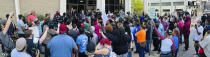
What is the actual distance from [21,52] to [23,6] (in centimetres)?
1997

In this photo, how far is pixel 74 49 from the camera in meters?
5.48

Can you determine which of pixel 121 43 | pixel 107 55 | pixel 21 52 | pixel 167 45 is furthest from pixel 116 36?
pixel 21 52

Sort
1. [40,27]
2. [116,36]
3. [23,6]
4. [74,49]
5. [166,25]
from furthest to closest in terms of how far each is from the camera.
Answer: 1. [23,6]
2. [166,25]
3. [40,27]
4. [116,36]
5. [74,49]

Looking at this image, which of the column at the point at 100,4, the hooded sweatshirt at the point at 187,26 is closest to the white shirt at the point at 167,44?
the hooded sweatshirt at the point at 187,26

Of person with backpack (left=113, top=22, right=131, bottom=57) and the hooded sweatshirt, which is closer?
person with backpack (left=113, top=22, right=131, bottom=57)

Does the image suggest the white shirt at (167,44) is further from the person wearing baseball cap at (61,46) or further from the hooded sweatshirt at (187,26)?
the hooded sweatshirt at (187,26)

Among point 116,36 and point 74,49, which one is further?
point 116,36

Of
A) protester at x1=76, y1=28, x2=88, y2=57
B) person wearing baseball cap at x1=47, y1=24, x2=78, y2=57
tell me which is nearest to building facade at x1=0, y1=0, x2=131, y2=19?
protester at x1=76, y1=28, x2=88, y2=57

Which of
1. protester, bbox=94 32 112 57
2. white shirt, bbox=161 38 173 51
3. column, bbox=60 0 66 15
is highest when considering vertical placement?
column, bbox=60 0 66 15

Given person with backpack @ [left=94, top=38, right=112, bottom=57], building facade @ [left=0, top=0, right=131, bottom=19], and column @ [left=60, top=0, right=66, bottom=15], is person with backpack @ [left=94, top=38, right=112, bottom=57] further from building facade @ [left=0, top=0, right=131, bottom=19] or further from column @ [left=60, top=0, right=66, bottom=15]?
column @ [left=60, top=0, right=66, bottom=15]

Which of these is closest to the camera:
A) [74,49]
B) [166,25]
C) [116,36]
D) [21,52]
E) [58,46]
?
[21,52]

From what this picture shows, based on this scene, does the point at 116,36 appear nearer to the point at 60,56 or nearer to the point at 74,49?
the point at 74,49

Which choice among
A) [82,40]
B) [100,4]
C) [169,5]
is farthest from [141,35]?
[169,5]

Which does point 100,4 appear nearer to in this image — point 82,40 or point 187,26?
point 187,26
